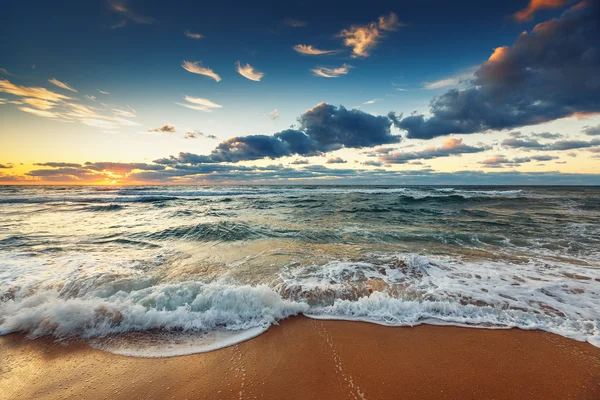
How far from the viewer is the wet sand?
2561 mm

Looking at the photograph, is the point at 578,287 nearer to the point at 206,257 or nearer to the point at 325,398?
the point at 325,398

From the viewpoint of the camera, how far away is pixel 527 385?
2629 mm

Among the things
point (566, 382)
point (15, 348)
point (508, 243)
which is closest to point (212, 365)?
point (15, 348)

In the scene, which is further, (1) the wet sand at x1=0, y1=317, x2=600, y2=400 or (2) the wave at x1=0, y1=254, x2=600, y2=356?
(2) the wave at x1=0, y1=254, x2=600, y2=356

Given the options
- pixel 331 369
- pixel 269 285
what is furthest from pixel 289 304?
pixel 331 369

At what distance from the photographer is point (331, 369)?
2.86 meters

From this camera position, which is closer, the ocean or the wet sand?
the wet sand

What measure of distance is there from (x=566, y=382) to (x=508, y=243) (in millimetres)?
7160

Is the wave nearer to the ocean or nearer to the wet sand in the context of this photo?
the ocean

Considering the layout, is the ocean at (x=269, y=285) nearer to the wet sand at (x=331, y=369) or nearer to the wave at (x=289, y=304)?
the wave at (x=289, y=304)

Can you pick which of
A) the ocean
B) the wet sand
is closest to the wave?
the ocean

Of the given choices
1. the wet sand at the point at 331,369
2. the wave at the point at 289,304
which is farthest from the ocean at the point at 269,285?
the wet sand at the point at 331,369

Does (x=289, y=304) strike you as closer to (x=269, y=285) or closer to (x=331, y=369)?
(x=269, y=285)

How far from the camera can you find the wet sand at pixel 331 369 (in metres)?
2.56
